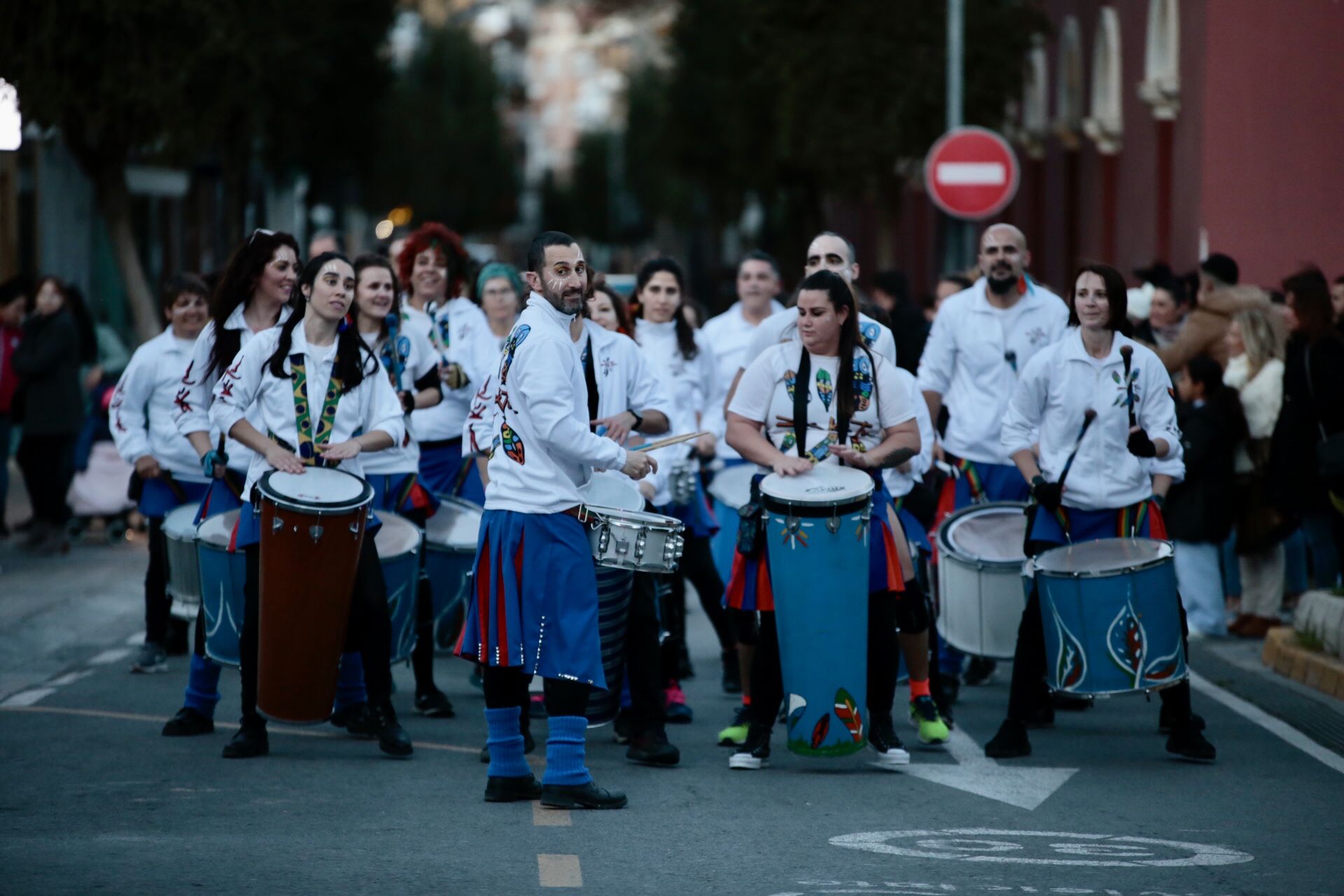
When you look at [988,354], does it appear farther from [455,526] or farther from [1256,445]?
[1256,445]

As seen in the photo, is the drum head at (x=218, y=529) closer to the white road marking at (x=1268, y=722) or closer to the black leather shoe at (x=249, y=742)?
the black leather shoe at (x=249, y=742)

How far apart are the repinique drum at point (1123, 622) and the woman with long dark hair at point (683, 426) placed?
215 cm

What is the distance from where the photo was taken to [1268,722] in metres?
9.96

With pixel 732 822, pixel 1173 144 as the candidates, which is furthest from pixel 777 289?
pixel 1173 144

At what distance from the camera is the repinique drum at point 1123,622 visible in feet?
28.3

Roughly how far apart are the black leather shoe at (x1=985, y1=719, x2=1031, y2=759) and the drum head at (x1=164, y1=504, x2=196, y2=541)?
3537mm

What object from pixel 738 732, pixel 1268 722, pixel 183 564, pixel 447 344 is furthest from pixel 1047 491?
pixel 183 564

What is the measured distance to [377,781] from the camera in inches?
333

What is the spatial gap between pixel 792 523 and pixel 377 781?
1.84 m

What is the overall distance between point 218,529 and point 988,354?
12.9 feet

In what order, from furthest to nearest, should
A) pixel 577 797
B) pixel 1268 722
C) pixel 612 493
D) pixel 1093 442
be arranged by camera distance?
1. pixel 1268 722
2. pixel 1093 442
3. pixel 612 493
4. pixel 577 797

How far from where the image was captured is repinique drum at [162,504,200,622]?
393 inches

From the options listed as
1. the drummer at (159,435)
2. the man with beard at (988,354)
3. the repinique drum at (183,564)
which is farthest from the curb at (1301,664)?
the drummer at (159,435)

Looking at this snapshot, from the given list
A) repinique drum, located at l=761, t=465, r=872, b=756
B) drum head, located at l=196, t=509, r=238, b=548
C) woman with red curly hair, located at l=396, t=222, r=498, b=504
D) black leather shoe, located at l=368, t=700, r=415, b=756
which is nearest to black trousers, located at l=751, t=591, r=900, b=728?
repinique drum, located at l=761, t=465, r=872, b=756
